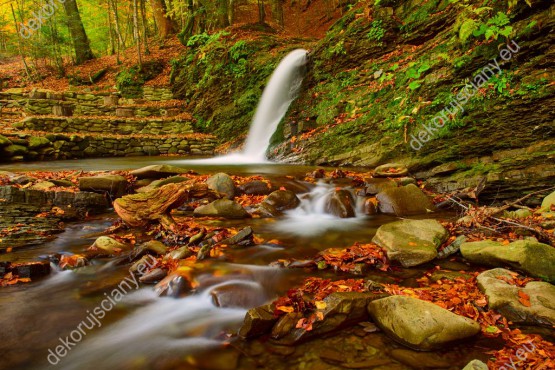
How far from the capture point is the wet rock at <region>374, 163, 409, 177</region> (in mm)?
7398

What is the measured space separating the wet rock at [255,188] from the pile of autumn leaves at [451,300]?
360 cm

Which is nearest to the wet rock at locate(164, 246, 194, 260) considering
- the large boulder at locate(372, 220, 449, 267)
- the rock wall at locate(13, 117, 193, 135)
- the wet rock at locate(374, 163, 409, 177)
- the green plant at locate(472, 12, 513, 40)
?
the large boulder at locate(372, 220, 449, 267)

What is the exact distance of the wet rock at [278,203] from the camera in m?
6.27

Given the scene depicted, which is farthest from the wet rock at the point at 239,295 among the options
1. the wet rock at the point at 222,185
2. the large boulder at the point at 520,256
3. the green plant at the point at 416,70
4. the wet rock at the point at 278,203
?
the green plant at the point at 416,70

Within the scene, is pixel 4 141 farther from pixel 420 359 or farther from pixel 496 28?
pixel 496 28

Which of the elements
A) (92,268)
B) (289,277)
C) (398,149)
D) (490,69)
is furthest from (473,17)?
(92,268)

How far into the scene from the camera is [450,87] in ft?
25.2

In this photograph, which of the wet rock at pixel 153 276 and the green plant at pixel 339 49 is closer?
the wet rock at pixel 153 276

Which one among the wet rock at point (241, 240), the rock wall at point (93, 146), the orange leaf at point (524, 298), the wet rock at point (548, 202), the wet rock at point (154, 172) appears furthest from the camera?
the rock wall at point (93, 146)

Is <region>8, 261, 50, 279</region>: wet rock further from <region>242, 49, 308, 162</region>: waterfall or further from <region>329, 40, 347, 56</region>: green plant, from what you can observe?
<region>329, 40, 347, 56</region>: green plant

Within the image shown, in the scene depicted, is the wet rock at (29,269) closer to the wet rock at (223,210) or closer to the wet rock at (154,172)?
the wet rock at (223,210)

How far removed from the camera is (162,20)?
22.9 metres

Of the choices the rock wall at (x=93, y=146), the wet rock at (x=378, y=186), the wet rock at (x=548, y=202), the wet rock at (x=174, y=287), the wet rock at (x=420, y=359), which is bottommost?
the wet rock at (x=420, y=359)

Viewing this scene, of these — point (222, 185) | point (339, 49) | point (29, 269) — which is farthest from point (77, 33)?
point (29, 269)
